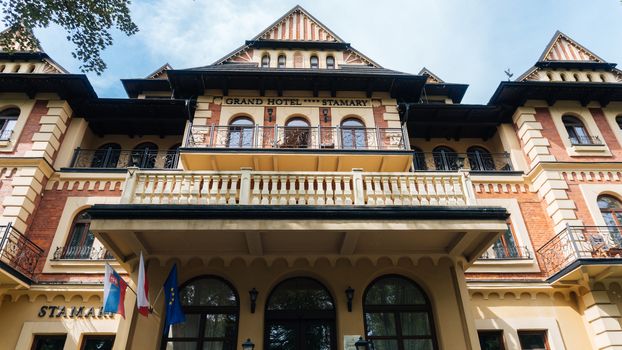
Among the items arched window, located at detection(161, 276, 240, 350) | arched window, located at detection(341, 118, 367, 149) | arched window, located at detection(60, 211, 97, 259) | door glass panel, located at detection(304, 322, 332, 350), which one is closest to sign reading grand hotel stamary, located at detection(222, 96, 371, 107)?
arched window, located at detection(341, 118, 367, 149)

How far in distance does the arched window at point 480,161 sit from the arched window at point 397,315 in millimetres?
7413

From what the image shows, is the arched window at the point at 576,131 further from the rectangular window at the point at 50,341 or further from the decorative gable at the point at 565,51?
the rectangular window at the point at 50,341

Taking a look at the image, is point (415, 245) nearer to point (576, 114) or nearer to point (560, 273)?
point (560, 273)

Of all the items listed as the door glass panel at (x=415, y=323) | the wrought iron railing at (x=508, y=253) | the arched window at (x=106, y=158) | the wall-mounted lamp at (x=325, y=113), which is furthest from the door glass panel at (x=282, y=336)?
the arched window at (x=106, y=158)

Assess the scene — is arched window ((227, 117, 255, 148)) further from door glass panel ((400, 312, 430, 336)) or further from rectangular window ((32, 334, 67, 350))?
door glass panel ((400, 312, 430, 336))

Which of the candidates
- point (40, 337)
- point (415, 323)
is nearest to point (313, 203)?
point (415, 323)

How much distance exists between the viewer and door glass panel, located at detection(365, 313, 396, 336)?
9250 millimetres

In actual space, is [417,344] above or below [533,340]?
below

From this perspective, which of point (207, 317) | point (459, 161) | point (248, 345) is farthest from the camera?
point (459, 161)

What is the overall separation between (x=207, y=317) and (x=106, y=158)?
28.0 feet

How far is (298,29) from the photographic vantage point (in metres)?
18.0

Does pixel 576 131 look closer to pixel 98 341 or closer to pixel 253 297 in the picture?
pixel 253 297

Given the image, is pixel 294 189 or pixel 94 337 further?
pixel 94 337

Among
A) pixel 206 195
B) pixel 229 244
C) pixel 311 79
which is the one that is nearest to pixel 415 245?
pixel 229 244
